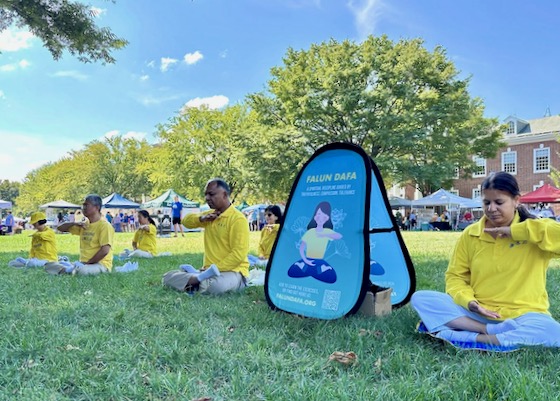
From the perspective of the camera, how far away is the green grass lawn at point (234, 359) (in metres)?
2.20

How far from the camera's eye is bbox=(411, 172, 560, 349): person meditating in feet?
8.84

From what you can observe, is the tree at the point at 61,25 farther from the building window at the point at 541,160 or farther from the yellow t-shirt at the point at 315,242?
the building window at the point at 541,160

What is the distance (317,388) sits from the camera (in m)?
2.21

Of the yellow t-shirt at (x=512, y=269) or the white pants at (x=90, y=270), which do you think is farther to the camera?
the white pants at (x=90, y=270)

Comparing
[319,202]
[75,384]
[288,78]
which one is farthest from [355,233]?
[288,78]

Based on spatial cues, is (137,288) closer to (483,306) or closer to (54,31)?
(483,306)

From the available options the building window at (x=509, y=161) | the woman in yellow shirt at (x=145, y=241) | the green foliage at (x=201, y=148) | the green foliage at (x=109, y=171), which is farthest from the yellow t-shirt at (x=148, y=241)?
the green foliage at (x=109, y=171)

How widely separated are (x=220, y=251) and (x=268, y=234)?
3.09 meters

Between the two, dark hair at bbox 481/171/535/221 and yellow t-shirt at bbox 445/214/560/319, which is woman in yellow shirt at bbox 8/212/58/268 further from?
dark hair at bbox 481/171/535/221

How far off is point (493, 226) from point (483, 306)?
56 cm

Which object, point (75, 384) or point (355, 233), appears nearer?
point (75, 384)

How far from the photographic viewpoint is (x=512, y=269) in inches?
113

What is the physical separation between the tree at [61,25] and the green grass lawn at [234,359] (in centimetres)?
612

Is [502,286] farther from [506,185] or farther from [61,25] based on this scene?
[61,25]
